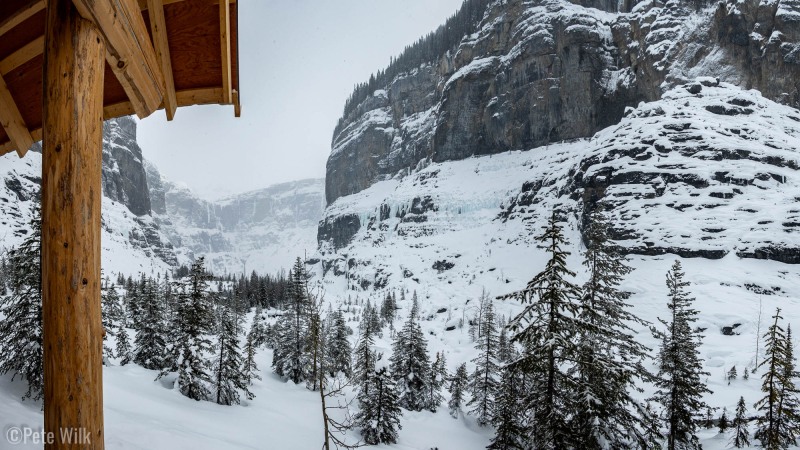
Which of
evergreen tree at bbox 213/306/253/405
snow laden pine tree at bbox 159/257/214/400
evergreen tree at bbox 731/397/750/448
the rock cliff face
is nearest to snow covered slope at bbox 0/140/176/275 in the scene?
evergreen tree at bbox 213/306/253/405

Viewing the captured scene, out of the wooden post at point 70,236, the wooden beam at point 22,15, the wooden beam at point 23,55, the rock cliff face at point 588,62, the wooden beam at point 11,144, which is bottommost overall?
the wooden post at point 70,236

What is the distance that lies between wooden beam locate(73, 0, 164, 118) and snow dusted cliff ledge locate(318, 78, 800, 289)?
85.1 meters

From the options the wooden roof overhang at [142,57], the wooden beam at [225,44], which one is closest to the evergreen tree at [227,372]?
the wooden roof overhang at [142,57]

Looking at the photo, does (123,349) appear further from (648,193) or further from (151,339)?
(648,193)

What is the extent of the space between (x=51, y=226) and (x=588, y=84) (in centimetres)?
17072

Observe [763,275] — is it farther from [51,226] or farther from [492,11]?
[492,11]

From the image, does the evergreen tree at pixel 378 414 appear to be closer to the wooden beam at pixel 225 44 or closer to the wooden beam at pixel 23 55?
the wooden beam at pixel 225 44

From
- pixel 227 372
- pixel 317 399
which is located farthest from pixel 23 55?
pixel 317 399

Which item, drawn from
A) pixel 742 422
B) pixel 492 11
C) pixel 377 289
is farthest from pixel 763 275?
pixel 492 11

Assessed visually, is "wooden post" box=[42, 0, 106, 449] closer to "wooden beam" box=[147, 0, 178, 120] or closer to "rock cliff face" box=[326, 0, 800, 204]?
"wooden beam" box=[147, 0, 178, 120]

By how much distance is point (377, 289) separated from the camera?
131125 mm

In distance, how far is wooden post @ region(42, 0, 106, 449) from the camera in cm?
199

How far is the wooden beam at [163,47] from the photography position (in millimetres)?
3080

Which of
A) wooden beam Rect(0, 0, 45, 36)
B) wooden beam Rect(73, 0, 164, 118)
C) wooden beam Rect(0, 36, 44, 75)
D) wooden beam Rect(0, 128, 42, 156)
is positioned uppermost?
wooden beam Rect(0, 0, 45, 36)
